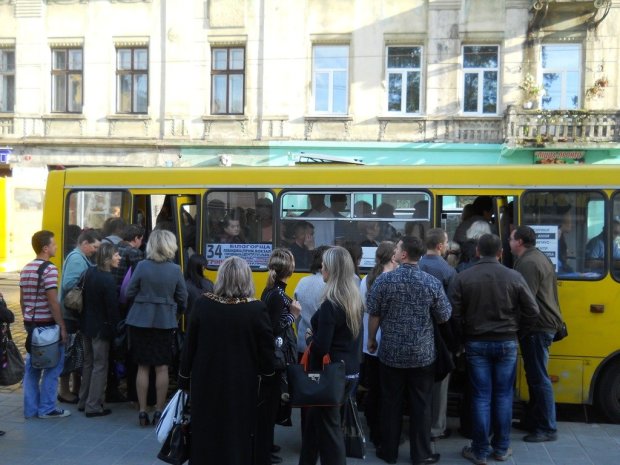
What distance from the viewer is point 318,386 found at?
4930mm

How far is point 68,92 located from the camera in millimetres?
22078

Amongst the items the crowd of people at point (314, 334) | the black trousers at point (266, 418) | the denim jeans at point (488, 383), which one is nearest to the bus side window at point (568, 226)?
the crowd of people at point (314, 334)

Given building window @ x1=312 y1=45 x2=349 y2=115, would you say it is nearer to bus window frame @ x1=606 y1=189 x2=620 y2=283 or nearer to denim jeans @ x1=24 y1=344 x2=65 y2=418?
bus window frame @ x1=606 y1=189 x2=620 y2=283

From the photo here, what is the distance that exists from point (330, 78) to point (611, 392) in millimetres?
15340

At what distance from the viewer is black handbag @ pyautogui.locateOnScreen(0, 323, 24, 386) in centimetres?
603

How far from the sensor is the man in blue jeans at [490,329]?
5590mm

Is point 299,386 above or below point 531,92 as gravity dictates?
below

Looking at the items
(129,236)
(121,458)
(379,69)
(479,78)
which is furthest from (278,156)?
(121,458)

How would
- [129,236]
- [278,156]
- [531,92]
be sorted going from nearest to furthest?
1. [129,236]
2. [531,92]
3. [278,156]

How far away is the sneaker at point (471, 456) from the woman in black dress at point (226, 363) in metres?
2.27

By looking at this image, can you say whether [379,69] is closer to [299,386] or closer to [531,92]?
[531,92]

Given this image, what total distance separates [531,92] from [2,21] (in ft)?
56.4

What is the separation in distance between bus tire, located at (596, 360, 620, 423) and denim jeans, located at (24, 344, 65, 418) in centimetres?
557

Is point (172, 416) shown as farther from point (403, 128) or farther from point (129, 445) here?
point (403, 128)
